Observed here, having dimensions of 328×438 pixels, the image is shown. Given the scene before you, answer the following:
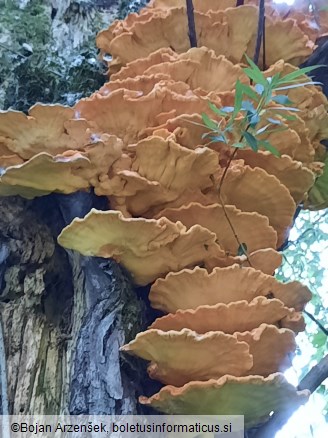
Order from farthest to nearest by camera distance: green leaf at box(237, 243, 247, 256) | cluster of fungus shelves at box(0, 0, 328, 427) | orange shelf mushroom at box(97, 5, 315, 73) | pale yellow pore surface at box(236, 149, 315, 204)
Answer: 1. orange shelf mushroom at box(97, 5, 315, 73)
2. pale yellow pore surface at box(236, 149, 315, 204)
3. green leaf at box(237, 243, 247, 256)
4. cluster of fungus shelves at box(0, 0, 328, 427)

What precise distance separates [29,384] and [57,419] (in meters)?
0.19

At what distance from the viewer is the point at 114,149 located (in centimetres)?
223

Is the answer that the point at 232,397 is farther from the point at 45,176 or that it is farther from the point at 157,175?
the point at 45,176

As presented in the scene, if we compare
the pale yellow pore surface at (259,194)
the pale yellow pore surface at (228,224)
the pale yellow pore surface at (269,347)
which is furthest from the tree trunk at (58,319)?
the pale yellow pore surface at (259,194)

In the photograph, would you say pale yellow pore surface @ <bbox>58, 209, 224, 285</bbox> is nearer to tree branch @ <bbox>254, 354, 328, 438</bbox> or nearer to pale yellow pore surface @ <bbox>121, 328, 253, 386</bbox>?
pale yellow pore surface @ <bbox>121, 328, 253, 386</bbox>

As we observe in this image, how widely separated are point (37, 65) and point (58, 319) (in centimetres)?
146

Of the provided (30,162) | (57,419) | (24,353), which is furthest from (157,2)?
(57,419)

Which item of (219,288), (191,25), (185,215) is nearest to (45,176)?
(185,215)

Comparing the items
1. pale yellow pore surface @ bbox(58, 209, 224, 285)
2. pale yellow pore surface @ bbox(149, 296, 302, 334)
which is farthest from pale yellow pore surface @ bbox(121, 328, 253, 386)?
pale yellow pore surface @ bbox(58, 209, 224, 285)

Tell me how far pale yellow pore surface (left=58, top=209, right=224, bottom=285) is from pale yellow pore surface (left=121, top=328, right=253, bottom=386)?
382 millimetres

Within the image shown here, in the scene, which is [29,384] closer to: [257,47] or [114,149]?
[114,149]

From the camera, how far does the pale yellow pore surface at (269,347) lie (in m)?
2.02

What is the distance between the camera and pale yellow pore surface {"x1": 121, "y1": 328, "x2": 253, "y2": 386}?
193 cm

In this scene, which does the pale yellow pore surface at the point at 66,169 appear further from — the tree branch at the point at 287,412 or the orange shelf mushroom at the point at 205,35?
the tree branch at the point at 287,412
